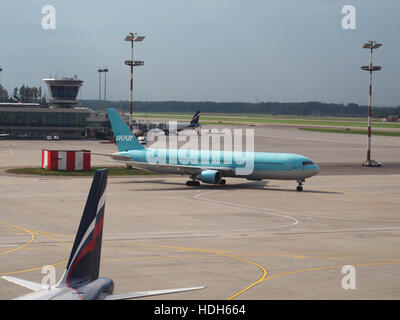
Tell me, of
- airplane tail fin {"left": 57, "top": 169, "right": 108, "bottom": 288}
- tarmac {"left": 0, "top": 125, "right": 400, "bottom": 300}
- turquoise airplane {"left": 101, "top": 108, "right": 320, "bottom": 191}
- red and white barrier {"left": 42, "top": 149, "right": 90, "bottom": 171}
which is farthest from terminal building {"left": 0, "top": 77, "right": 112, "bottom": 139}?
airplane tail fin {"left": 57, "top": 169, "right": 108, "bottom": 288}

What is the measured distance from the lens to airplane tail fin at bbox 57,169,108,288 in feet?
48.8

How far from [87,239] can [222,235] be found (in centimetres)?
2473

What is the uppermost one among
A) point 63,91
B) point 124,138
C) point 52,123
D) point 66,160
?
point 63,91

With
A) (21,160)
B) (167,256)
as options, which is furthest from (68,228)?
(21,160)

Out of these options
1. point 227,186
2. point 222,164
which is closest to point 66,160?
point 222,164

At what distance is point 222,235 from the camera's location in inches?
1543

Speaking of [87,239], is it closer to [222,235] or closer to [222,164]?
[222,235]

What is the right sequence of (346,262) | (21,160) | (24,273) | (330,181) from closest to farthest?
(24,273)
(346,262)
(330,181)
(21,160)

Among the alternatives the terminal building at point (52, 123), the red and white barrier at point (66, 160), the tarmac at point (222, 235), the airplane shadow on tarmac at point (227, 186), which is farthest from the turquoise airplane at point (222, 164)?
the terminal building at point (52, 123)

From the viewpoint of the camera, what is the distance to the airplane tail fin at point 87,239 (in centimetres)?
1487

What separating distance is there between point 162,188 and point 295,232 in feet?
82.5

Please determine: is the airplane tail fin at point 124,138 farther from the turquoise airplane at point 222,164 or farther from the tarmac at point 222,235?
the tarmac at point 222,235
